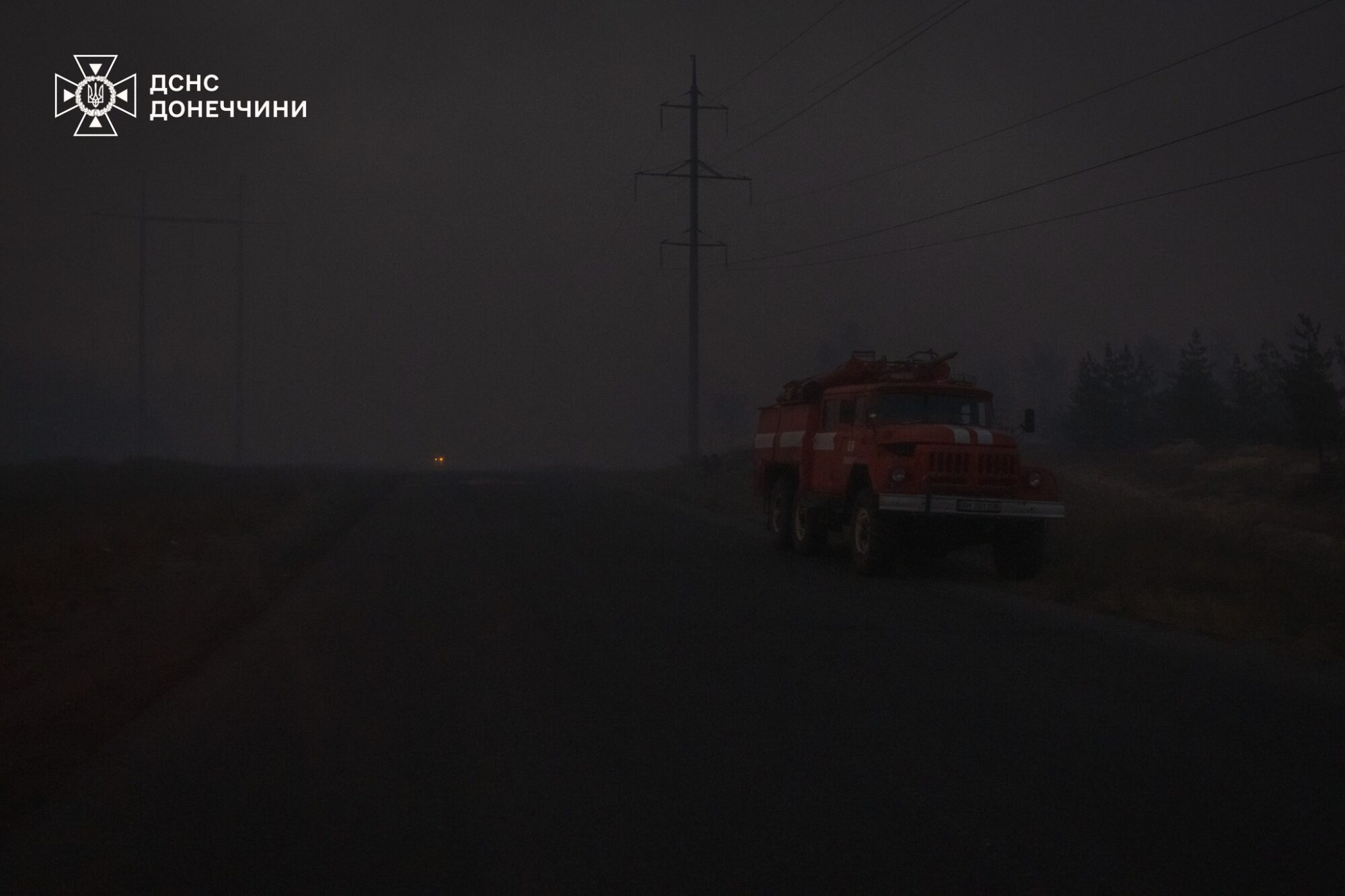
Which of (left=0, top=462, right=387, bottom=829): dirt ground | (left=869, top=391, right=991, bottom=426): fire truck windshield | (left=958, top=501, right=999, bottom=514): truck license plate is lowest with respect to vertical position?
(left=0, top=462, right=387, bottom=829): dirt ground

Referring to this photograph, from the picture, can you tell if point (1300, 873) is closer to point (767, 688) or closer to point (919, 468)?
point (767, 688)

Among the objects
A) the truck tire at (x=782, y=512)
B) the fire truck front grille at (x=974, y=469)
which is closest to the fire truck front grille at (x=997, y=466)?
the fire truck front grille at (x=974, y=469)

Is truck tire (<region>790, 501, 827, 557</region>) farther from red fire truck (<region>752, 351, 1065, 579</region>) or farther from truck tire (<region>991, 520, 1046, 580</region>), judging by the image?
truck tire (<region>991, 520, 1046, 580</region>)

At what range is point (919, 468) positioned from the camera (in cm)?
1568

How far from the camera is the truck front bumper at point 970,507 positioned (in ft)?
50.6

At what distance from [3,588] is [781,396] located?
1291 centimetres

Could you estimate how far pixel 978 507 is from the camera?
15500 millimetres

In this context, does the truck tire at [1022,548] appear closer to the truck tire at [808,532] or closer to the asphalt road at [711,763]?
the truck tire at [808,532]

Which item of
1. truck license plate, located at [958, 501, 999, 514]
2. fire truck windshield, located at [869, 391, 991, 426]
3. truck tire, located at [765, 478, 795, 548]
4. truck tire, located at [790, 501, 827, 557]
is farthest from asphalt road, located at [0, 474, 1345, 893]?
truck tire, located at [765, 478, 795, 548]

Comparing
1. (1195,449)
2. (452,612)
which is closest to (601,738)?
(452,612)

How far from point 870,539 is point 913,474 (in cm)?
114

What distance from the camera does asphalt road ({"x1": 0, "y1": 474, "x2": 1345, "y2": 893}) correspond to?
5.09 meters

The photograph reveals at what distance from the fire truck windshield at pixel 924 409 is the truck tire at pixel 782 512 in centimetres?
368

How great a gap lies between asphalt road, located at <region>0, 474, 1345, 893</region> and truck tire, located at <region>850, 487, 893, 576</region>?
3378 mm
